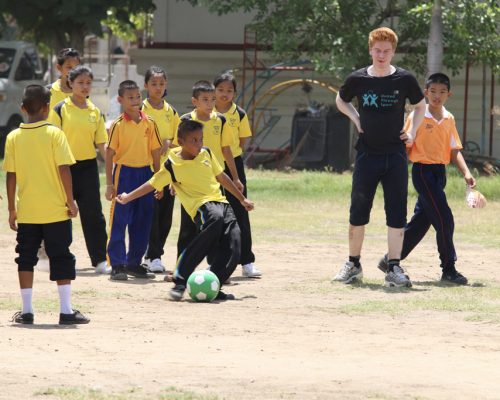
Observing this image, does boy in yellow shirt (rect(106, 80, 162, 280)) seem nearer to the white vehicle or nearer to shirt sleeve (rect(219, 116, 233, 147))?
shirt sleeve (rect(219, 116, 233, 147))

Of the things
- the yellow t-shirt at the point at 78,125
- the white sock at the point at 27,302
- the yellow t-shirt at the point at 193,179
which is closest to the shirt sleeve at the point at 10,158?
the white sock at the point at 27,302

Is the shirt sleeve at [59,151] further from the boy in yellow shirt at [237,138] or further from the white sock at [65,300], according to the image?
the boy in yellow shirt at [237,138]

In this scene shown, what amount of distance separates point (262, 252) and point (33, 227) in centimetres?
487

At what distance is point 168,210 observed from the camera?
12.1 metres

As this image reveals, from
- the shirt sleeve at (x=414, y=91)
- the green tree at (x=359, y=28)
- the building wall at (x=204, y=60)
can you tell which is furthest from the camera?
the building wall at (x=204, y=60)

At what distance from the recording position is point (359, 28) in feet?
75.9

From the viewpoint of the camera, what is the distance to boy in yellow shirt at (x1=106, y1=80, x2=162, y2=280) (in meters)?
11.4

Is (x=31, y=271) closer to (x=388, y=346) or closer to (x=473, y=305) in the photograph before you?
(x=388, y=346)

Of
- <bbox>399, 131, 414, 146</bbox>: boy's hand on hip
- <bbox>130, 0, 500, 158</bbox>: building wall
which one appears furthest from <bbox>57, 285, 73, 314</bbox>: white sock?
<bbox>130, 0, 500, 158</bbox>: building wall

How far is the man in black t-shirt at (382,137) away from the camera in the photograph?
1061 cm

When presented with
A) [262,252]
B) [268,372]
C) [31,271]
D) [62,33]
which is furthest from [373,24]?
[268,372]

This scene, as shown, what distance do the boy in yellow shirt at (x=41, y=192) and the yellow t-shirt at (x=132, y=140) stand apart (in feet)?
8.38

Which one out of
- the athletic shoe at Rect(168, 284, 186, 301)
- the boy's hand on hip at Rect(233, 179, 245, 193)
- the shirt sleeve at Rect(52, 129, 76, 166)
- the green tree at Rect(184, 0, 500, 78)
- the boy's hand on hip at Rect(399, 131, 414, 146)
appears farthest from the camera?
the green tree at Rect(184, 0, 500, 78)

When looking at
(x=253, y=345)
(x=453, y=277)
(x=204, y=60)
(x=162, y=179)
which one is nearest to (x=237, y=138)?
(x=162, y=179)
